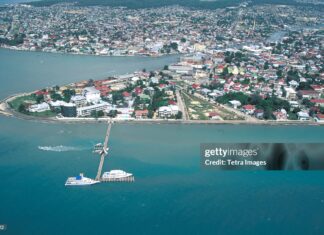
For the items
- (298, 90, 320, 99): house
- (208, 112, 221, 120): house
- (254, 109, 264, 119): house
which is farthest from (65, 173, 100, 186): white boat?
(298, 90, 320, 99): house

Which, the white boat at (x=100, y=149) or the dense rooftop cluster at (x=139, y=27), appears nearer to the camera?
the white boat at (x=100, y=149)

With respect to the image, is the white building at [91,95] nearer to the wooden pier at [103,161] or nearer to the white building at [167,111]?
the white building at [167,111]

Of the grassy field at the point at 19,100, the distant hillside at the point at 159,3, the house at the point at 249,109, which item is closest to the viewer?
the house at the point at 249,109

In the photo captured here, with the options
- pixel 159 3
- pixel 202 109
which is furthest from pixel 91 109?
pixel 159 3

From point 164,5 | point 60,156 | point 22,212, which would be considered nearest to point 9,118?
point 60,156

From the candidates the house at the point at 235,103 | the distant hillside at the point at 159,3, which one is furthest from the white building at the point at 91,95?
the distant hillside at the point at 159,3

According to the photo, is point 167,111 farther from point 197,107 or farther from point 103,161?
point 103,161
